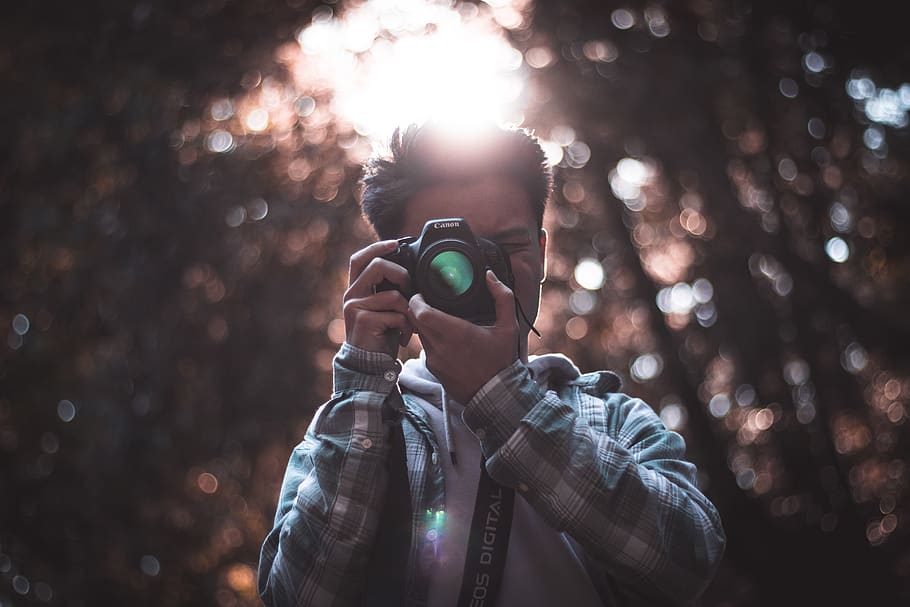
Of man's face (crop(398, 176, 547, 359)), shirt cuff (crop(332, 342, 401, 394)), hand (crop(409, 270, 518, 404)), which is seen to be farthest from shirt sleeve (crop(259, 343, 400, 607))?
man's face (crop(398, 176, 547, 359))

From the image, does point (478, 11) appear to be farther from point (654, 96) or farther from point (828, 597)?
point (828, 597)

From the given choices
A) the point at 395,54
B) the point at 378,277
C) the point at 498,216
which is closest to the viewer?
the point at 378,277

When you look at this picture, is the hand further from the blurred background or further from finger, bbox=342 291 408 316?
the blurred background

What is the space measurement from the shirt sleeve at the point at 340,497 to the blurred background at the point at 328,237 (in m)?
1.38

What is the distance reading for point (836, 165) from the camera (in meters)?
4.79

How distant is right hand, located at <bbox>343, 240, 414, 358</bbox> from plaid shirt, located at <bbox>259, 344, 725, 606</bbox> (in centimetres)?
3

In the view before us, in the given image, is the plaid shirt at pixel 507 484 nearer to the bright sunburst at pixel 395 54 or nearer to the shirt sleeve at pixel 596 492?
the shirt sleeve at pixel 596 492

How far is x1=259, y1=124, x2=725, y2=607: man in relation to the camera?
1224 millimetres

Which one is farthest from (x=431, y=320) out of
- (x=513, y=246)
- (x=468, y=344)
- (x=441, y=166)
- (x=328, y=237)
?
(x=328, y=237)

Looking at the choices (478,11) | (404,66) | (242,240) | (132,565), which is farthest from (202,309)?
(478,11)

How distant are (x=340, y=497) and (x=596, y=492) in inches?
17.2

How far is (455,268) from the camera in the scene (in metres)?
1.38

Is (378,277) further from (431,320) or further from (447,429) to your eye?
(447,429)

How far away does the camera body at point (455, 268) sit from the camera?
1.36m
